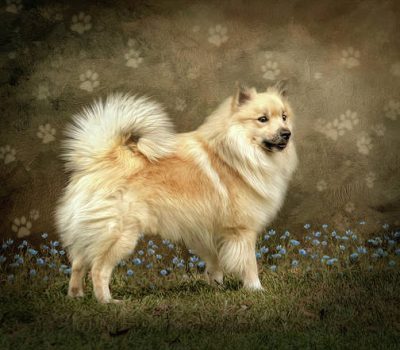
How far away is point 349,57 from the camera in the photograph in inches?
236

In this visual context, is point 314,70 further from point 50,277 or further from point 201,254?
point 50,277

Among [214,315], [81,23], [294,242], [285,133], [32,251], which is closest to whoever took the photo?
[214,315]

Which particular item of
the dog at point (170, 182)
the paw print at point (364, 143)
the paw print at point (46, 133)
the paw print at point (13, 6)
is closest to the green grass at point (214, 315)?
the dog at point (170, 182)

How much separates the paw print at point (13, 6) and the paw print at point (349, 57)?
3.00m

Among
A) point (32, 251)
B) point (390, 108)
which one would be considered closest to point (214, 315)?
point (32, 251)

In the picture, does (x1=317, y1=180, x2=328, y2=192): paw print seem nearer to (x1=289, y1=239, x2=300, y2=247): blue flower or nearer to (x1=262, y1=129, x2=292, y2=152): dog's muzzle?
(x1=289, y1=239, x2=300, y2=247): blue flower

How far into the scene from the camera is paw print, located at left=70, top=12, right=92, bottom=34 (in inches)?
223

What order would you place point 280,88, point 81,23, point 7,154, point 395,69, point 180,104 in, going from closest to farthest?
point 280,88 → point 7,154 → point 81,23 → point 180,104 → point 395,69

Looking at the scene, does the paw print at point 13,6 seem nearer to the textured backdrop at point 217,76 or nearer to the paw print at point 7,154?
the textured backdrop at point 217,76

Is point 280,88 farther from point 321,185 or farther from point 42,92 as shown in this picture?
point 42,92

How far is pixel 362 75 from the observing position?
19.8 ft

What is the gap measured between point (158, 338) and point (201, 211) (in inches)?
49.0

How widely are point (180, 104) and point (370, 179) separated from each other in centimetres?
195

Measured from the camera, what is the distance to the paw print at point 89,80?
18.6ft
